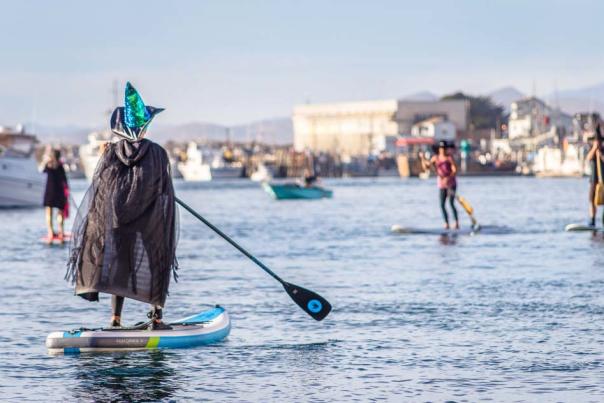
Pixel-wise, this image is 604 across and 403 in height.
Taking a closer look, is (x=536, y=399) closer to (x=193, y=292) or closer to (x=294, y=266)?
(x=193, y=292)

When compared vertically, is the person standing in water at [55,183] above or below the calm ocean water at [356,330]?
above

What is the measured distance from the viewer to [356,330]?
1323cm

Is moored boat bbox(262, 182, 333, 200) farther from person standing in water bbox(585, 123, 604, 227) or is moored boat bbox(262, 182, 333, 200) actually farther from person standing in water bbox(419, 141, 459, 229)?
person standing in water bbox(585, 123, 604, 227)

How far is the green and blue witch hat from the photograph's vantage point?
11.6 meters

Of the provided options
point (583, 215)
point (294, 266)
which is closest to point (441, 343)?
point (294, 266)

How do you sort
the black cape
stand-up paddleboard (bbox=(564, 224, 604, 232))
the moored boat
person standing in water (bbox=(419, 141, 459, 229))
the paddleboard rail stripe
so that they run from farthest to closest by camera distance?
the moored boat
stand-up paddleboard (bbox=(564, 224, 604, 232))
person standing in water (bbox=(419, 141, 459, 229))
the paddleboard rail stripe
the black cape

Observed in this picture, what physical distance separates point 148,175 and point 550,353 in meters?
3.20

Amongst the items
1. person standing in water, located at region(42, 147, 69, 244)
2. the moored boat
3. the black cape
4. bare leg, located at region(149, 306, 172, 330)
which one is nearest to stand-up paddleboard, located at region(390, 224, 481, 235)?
person standing in water, located at region(42, 147, 69, 244)

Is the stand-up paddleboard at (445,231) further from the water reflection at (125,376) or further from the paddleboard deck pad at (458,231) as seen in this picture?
the water reflection at (125,376)

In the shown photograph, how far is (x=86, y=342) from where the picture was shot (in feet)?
38.1

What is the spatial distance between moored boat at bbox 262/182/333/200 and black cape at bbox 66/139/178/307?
61.8m

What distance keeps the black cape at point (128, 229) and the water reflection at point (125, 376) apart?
45 centimetres

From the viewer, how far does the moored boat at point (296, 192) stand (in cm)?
7394

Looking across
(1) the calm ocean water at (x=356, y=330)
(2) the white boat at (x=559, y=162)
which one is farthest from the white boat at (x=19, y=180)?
(2) the white boat at (x=559, y=162)
